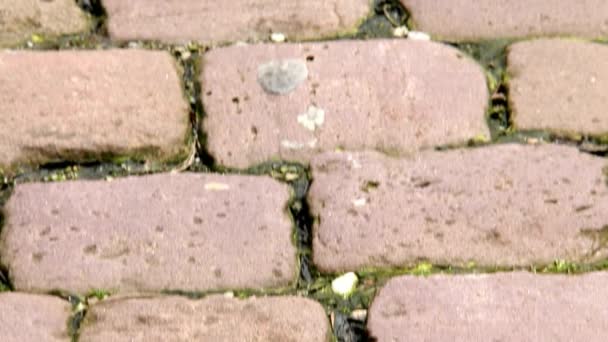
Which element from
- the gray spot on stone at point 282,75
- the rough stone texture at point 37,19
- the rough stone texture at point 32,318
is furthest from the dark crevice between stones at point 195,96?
the rough stone texture at point 32,318

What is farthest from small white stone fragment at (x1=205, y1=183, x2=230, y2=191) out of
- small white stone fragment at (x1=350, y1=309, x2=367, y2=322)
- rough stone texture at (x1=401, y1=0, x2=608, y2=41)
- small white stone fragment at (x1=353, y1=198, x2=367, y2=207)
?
rough stone texture at (x1=401, y1=0, x2=608, y2=41)

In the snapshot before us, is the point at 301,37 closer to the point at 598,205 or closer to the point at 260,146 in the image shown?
the point at 260,146

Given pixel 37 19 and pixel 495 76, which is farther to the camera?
pixel 37 19

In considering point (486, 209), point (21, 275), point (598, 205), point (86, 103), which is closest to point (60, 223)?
point (21, 275)

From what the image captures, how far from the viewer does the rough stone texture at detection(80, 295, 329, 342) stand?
1.55 m

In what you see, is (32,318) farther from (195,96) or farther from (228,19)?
(228,19)

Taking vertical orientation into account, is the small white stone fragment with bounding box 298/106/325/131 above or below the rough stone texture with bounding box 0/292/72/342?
above

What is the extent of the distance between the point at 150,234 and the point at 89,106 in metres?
0.34

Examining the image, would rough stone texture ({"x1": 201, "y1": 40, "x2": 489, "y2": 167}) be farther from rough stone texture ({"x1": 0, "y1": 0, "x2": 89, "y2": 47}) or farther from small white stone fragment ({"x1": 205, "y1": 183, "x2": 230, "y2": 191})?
rough stone texture ({"x1": 0, "y1": 0, "x2": 89, "y2": 47})

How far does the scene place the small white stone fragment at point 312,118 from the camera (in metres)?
1.89

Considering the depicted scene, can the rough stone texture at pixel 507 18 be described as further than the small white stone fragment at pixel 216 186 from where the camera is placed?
Yes

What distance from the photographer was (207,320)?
157cm

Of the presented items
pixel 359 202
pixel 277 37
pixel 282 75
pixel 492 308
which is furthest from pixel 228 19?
pixel 492 308

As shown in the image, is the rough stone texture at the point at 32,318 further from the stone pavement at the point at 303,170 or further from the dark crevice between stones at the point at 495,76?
the dark crevice between stones at the point at 495,76
